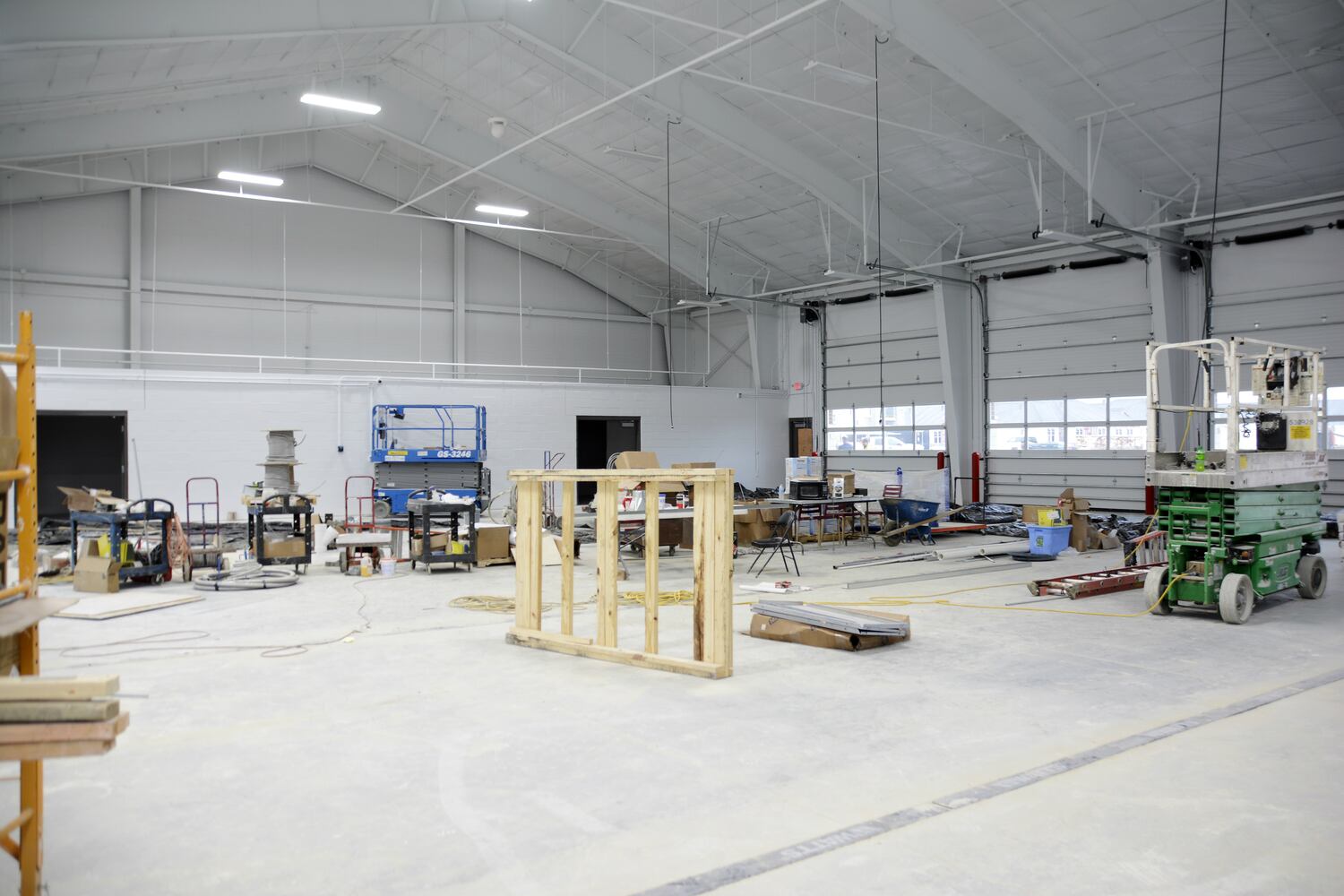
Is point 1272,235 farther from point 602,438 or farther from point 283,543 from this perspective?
point 283,543

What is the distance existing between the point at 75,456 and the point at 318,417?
5.83m

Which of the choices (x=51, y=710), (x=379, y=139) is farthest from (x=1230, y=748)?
(x=379, y=139)

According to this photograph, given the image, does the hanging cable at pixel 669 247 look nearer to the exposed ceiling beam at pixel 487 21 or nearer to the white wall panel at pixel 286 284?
the exposed ceiling beam at pixel 487 21

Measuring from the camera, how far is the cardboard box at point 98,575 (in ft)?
35.1

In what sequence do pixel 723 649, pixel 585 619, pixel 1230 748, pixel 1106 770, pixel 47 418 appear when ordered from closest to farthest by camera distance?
pixel 1106 770 → pixel 1230 748 → pixel 723 649 → pixel 585 619 → pixel 47 418

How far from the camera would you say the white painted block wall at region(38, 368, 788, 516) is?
57.5 ft

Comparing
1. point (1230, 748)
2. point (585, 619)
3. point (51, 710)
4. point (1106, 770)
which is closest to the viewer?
point (51, 710)

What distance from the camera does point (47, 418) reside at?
1934cm

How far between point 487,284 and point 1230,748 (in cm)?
2296

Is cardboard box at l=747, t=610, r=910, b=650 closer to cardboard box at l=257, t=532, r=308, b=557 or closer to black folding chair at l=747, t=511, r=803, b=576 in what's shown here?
black folding chair at l=747, t=511, r=803, b=576

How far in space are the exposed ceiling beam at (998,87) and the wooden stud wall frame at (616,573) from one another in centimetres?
868

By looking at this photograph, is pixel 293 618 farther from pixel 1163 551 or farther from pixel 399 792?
pixel 1163 551

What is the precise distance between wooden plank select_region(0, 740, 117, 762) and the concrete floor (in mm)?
1093

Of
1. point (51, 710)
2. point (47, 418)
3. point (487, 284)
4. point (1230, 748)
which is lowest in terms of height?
point (1230, 748)
